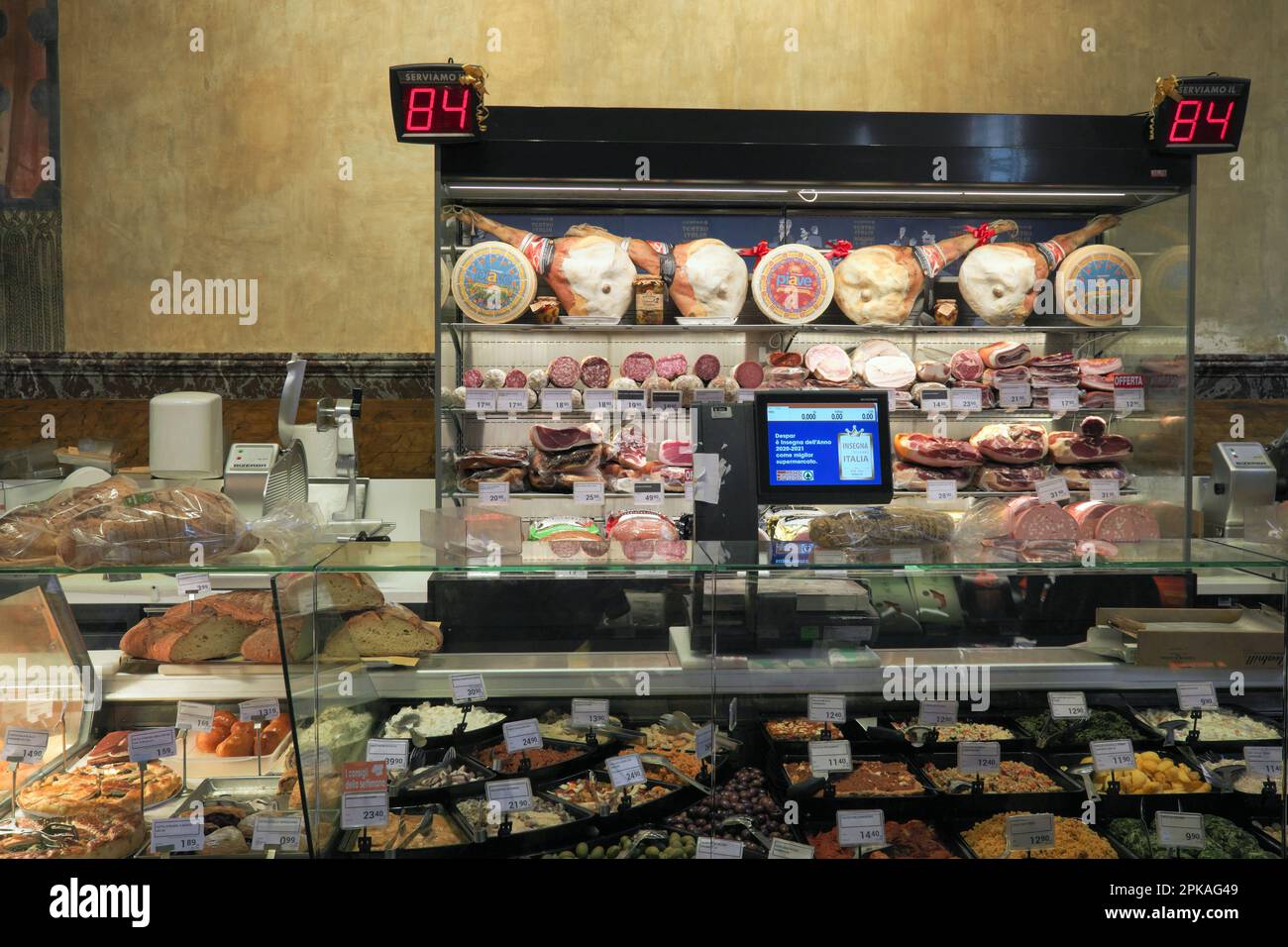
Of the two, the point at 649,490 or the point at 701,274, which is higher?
the point at 701,274

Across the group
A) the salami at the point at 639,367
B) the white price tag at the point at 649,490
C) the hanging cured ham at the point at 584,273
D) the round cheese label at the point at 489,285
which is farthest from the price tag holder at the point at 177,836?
the salami at the point at 639,367

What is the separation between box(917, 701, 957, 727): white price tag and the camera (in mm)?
2281

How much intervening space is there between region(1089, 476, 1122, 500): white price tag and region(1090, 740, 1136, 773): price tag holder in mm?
2496

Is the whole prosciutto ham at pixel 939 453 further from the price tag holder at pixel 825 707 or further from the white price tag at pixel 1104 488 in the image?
the price tag holder at pixel 825 707

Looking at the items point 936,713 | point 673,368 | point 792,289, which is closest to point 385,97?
point 673,368

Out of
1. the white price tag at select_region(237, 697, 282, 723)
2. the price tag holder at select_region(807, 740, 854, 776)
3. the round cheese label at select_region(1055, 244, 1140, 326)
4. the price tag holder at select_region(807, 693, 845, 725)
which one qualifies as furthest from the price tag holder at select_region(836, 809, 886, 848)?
the round cheese label at select_region(1055, 244, 1140, 326)

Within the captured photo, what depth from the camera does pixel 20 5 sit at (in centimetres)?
577

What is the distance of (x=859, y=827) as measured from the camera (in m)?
2.08

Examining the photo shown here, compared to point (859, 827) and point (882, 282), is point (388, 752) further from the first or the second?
point (882, 282)

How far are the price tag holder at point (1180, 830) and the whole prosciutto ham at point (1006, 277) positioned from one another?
293 centimetres

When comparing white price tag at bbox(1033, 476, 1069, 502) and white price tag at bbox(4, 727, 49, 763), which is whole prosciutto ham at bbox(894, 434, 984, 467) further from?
white price tag at bbox(4, 727, 49, 763)

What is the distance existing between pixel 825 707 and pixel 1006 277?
3.06m
